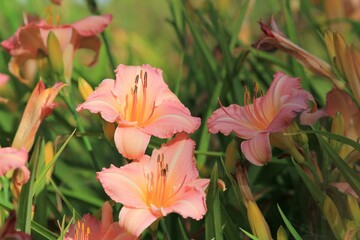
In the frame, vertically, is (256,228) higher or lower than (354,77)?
lower

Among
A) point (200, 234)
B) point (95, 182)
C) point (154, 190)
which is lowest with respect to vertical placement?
point (95, 182)

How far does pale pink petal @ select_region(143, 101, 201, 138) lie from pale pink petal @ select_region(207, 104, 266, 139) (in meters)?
0.03

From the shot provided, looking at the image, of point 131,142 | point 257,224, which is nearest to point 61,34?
point 131,142

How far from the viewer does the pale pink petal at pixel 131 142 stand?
30.6 inches

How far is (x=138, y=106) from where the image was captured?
32.7 inches

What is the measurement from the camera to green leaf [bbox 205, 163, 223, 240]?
75 cm

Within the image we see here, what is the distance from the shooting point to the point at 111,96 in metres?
0.82

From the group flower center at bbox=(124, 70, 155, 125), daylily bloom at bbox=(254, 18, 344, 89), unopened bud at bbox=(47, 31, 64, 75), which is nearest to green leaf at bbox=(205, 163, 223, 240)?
flower center at bbox=(124, 70, 155, 125)

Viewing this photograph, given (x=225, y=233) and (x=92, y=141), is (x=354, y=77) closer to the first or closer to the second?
(x=225, y=233)

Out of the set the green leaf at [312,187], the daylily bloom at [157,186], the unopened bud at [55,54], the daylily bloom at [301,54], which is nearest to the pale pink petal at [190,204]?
the daylily bloom at [157,186]

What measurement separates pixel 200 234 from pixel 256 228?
14 cm

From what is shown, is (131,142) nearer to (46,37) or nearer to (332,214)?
(332,214)

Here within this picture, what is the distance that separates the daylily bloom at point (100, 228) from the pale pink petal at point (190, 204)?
6 cm

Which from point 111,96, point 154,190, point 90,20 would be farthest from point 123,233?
point 90,20
